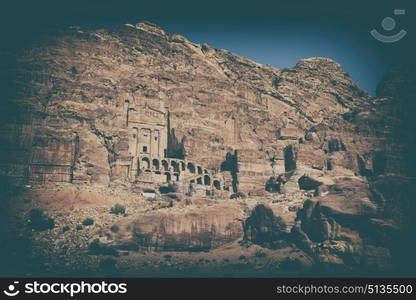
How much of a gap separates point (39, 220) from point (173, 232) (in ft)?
70.6

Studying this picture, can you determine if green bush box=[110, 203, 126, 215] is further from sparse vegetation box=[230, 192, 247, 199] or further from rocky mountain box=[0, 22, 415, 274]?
sparse vegetation box=[230, 192, 247, 199]

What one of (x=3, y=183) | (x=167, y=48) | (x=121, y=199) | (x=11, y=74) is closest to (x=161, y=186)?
(x=121, y=199)

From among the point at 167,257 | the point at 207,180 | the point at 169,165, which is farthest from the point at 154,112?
the point at 167,257

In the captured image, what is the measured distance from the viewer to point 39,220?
101562 mm

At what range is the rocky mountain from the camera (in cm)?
10119

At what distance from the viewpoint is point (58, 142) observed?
118 meters

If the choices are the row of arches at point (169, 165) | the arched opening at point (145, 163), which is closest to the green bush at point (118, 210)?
the row of arches at point (169, 165)

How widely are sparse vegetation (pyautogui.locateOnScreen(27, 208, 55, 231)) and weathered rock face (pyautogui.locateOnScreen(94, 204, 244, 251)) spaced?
9.24m

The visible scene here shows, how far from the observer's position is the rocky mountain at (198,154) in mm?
101188

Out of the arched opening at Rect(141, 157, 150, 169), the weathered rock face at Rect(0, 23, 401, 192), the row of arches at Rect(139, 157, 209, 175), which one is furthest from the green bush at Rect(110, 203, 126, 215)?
the arched opening at Rect(141, 157, 150, 169)

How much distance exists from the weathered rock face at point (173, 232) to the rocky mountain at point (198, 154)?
17cm

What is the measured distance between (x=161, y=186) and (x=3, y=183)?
2948 cm

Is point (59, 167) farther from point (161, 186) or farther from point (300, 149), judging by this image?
point (300, 149)

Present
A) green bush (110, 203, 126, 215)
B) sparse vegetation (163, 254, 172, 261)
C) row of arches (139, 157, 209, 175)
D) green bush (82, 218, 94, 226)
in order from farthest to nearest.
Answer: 1. row of arches (139, 157, 209, 175)
2. green bush (110, 203, 126, 215)
3. green bush (82, 218, 94, 226)
4. sparse vegetation (163, 254, 172, 261)
